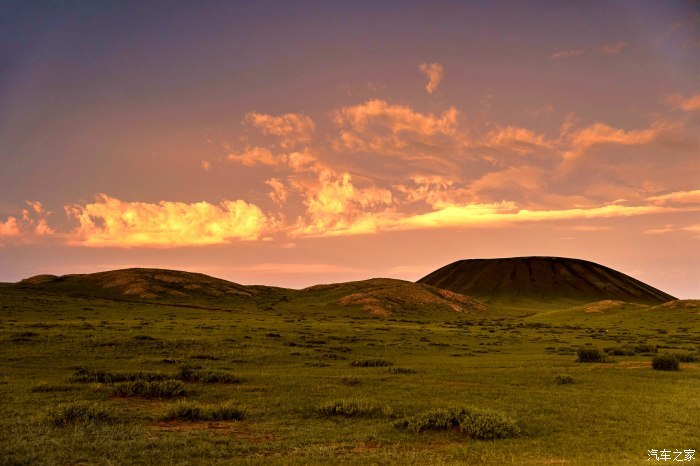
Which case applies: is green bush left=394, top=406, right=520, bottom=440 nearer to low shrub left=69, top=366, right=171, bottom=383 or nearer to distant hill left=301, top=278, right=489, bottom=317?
low shrub left=69, top=366, right=171, bottom=383

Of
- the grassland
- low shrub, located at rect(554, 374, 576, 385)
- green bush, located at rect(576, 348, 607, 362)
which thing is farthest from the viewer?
green bush, located at rect(576, 348, 607, 362)

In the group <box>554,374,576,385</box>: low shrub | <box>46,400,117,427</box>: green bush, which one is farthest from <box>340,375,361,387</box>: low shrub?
<box>46,400,117,427</box>: green bush

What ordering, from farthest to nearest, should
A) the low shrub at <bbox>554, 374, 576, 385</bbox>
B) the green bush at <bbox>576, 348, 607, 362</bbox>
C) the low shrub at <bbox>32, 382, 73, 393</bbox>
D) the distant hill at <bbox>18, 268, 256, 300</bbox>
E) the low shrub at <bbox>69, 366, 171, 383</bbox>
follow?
the distant hill at <bbox>18, 268, 256, 300</bbox>
the green bush at <bbox>576, 348, 607, 362</bbox>
the low shrub at <bbox>554, 374, 576, 385</bbox>
the low shrub at <bbox>69, 366, 171, 383</bbox>
the low shrub at <bbox>32, 382, 73, 393</bbox>

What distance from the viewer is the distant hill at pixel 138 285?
154 meters

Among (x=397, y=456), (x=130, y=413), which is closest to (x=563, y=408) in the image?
(x=397, y=456)

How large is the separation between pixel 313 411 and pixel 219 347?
25.5 metres

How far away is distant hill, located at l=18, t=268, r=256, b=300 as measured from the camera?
6053 inches

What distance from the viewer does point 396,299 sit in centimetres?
15550

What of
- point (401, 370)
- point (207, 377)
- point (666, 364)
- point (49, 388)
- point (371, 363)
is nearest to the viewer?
point (49, 388)

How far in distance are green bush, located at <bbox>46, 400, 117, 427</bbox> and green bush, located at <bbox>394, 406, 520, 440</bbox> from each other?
986cm

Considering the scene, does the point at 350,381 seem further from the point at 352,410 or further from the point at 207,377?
the point at 207,377

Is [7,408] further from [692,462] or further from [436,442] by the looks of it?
[692,462]
